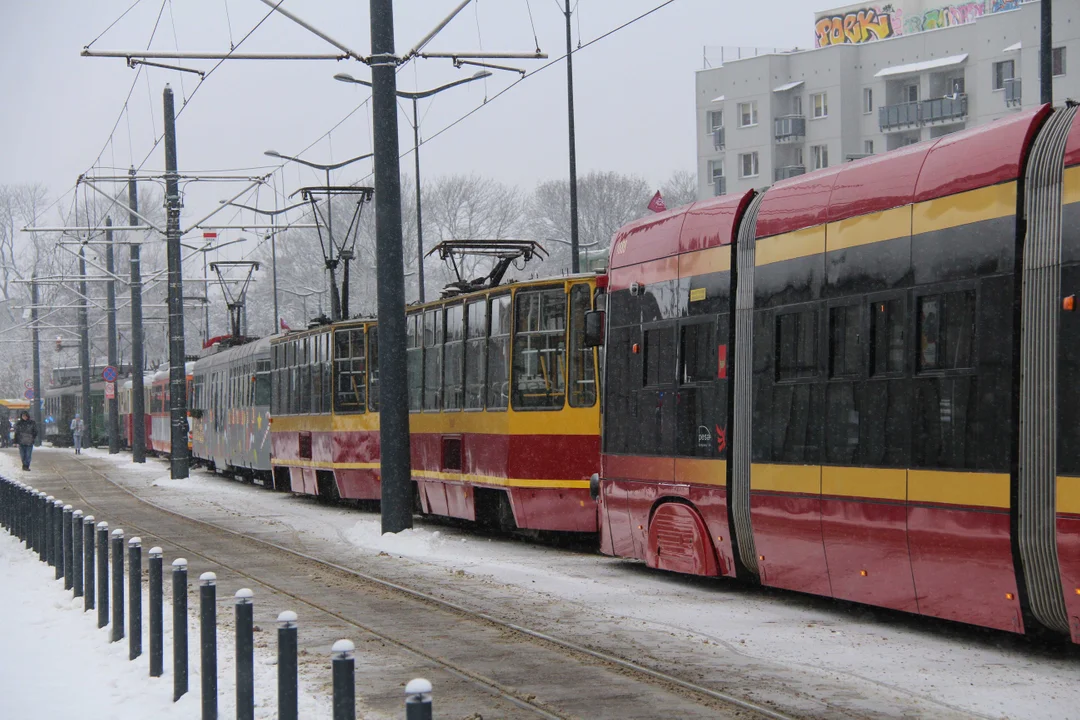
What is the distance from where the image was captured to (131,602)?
1066 cm

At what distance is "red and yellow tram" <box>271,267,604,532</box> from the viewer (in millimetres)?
16844

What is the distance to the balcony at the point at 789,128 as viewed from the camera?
67.6m

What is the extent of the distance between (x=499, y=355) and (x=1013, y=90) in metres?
44.3

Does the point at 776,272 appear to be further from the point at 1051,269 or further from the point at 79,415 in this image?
the point at 79,415

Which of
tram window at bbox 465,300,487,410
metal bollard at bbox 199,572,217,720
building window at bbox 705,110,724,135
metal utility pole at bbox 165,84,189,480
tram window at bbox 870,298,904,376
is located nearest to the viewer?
metal bollard at bbox 199,572,217,720

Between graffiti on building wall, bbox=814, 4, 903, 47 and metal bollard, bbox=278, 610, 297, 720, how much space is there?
65.6m

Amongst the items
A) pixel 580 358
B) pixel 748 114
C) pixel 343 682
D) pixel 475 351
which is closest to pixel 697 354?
pixel 580 358

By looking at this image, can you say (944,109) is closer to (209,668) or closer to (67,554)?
(67,554)

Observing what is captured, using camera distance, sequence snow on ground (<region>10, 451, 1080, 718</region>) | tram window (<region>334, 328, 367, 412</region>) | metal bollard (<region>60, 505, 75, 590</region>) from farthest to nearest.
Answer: tram window (<region>334, 328, 367, 412</region>) → metal bollard (<region>60, 505, 75, 590</region>) → snow on ground (<region>10, 451, 1080, 718</region>)

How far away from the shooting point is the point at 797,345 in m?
→ 11.5

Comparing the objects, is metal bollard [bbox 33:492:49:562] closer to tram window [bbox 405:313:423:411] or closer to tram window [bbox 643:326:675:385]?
tram window [bbox 405:313:423:411]

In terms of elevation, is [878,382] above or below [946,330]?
below

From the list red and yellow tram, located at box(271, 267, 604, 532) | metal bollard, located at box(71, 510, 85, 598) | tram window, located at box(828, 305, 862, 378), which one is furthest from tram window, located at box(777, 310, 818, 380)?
metal bollard, located at box(71, 510, 85, 598)

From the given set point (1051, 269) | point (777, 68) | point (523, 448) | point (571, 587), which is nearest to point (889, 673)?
point (1051, 269)
